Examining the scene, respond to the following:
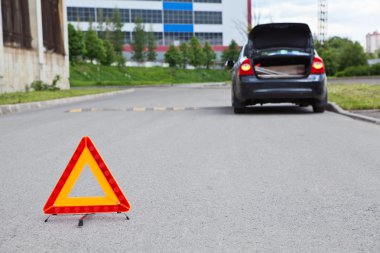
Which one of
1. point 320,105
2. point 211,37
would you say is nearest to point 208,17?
point 211,37

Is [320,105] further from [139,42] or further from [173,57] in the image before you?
[139,42]

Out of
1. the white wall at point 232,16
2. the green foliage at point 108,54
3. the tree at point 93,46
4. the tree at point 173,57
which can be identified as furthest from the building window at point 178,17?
the tree at point 93,46

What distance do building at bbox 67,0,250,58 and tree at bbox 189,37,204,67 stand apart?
20.4ft

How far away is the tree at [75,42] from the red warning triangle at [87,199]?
179 feet

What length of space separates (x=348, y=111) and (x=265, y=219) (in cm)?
992

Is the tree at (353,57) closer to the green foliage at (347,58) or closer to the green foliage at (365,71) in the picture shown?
the green foliage at (347,58)

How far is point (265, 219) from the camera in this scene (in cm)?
426

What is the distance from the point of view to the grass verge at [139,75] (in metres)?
57.6

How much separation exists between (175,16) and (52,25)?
58.7 meters

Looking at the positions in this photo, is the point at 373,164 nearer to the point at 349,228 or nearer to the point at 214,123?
the point at 349,228

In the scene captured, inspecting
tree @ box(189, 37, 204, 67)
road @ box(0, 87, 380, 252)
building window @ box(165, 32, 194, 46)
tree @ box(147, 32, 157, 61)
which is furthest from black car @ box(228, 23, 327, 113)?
building window @ box(165, 32, 194, 46)

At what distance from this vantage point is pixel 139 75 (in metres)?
68.4

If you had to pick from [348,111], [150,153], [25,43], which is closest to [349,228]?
[150,153]

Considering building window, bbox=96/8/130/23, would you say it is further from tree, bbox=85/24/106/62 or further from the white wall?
tree, bbox=85/24/106/62
